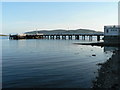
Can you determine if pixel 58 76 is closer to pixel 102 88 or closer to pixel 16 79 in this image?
pixel 16 79

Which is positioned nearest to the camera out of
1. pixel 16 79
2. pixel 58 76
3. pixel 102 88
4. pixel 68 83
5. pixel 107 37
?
pixel 102 88

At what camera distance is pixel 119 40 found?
66250mm

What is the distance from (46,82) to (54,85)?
119cm

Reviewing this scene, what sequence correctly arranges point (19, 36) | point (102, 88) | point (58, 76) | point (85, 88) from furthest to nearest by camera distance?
point (19, 36) → point (58, 76) → point (85, 88) → point (102, 88)

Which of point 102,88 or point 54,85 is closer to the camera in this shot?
point 102,88

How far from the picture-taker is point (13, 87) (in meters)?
13.6

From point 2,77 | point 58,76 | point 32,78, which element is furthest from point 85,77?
point 2,77

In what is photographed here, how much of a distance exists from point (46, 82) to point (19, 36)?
408 feet

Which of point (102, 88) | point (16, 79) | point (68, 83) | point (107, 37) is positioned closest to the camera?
point (102, 88)

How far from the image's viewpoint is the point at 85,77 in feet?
54.7

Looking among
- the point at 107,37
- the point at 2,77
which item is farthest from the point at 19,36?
the point at 2,77

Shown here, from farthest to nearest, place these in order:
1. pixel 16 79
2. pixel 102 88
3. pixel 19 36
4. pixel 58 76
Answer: pixel 19 36 → pixel 58 76 → pixel 16 79 → pixel 102 88

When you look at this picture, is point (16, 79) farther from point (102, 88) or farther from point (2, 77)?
point (102, 88)

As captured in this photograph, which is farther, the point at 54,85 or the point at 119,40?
the point at 119,40
